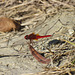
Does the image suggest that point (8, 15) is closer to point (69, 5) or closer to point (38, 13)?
point (38, 13)

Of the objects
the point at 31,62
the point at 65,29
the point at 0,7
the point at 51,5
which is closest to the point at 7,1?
the point at 0,7

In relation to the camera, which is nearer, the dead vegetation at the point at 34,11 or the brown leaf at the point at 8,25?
the dead vegetation at the point at 34,11

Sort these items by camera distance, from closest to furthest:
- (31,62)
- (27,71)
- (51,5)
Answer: (27,71), (31,62), (51,5)

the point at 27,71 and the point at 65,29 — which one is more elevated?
the point at 65,29

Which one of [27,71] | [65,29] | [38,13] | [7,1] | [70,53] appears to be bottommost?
[27,71]

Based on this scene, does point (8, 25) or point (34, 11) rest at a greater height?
point (34, 11)

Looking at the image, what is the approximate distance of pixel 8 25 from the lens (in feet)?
9.05

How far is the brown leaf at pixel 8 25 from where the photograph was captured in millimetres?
2736

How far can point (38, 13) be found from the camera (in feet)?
9.60

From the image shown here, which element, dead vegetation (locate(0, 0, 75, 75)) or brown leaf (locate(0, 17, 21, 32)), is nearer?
dead vegetation (locate(0, 0, 75, 75))

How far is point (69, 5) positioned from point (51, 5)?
0.39 m

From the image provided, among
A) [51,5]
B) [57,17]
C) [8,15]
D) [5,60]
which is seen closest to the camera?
[5,60]

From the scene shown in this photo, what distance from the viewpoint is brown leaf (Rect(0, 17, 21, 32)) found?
274cm

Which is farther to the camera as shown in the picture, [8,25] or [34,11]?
[34,11]
